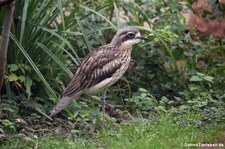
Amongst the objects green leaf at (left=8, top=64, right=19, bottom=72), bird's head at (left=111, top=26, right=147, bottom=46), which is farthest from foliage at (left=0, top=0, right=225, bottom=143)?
bird's head at (left=111, top=26, right=147, bottom=46)

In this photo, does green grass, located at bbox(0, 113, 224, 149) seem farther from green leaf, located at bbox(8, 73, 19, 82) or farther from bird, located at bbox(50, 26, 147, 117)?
green leaf, located at bbox(8, 73, 19, 82)

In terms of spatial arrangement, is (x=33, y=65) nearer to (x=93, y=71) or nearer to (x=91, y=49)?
(x=93, y=71)

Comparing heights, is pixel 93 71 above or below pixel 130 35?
below

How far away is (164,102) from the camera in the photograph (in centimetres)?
983

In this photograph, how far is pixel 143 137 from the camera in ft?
27.9

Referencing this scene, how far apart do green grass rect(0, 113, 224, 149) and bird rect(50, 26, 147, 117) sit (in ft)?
1.86

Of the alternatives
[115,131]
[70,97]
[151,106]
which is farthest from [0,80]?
[151,106]

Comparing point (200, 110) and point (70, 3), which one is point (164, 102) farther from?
point (70, 3)

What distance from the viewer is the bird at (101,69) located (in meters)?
9.12

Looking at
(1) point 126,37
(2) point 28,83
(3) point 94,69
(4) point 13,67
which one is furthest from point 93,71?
(4) point 13,67

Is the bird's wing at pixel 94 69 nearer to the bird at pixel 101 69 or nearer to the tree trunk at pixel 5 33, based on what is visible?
the bird at pixel 101 69

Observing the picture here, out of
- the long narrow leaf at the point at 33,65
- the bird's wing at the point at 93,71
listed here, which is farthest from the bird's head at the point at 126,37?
the long narrow leaf at the point at 33,65

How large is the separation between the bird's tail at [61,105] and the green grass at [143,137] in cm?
31

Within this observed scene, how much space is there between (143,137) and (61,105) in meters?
1.09
